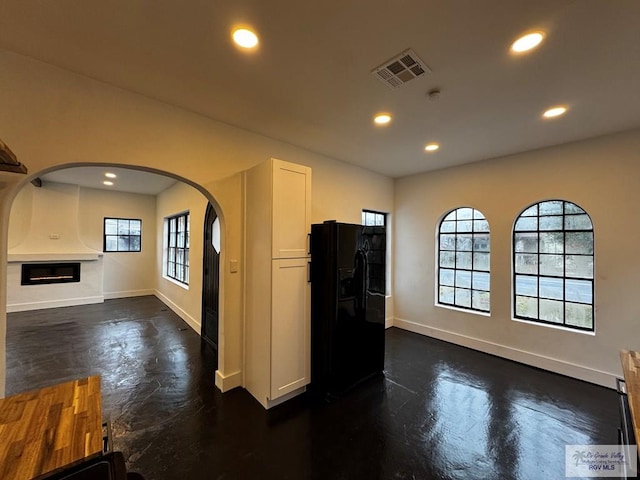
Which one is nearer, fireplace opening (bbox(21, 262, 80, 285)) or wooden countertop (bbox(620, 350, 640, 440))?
wooden countertop (bbox(620, 350, 640, 440))

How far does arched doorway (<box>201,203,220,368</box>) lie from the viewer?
A: 4.01 metres

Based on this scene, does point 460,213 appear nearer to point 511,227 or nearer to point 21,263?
point 511,227

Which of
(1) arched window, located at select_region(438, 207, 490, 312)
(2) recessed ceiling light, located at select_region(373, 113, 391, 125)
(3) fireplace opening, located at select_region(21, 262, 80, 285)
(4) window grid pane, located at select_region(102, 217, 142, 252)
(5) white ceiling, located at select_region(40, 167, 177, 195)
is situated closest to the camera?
(2) recessed ceiling light, located at select_region(373, 113, 391, 125)

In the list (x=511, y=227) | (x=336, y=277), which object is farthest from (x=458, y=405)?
(x=511, y=227)

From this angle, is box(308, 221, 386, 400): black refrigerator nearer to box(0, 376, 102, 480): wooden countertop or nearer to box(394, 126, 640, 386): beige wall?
box(0, 376, 102, 480): wooden countertop


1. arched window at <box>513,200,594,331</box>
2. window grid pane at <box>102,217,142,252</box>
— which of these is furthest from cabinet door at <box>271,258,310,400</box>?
window grid pane at <box>102,217,142,252</box>

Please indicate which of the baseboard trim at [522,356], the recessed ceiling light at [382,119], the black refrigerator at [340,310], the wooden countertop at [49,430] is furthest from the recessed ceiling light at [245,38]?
the baseboard trim at [522,356]

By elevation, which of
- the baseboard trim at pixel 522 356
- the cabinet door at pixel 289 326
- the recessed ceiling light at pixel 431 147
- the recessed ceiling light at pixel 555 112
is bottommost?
the baseboard trim at pixel 522 356

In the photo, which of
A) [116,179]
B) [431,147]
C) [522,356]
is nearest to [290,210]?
[431,147]

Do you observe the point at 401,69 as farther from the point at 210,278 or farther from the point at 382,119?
→ the point at 210,278

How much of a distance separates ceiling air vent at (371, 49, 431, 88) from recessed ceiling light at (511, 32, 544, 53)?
1.77 feet

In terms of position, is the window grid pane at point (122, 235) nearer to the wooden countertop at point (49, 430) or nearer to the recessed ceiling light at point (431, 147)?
the wooden countertop at point (49, 430)

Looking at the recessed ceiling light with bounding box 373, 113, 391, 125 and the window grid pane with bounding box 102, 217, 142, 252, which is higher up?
the recessed ceiling light with bounding box 373, 113, 391, 125

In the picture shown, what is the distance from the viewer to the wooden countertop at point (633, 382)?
1.25m
